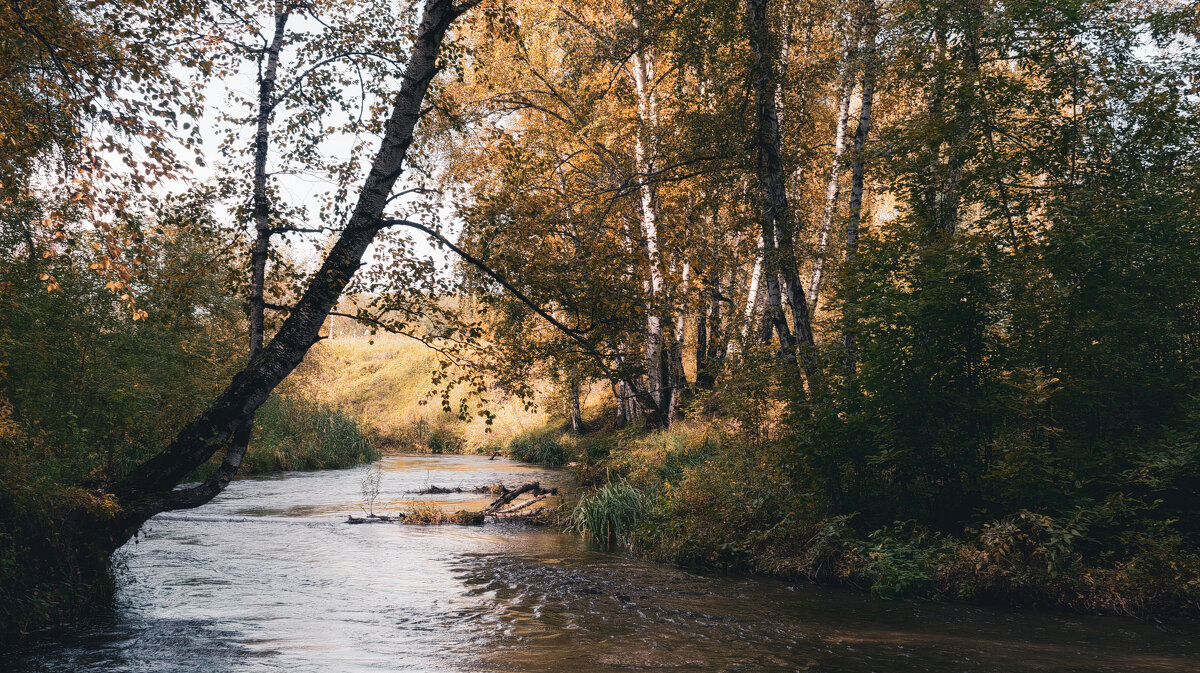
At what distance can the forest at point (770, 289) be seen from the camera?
296 inches

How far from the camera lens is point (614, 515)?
45.1ft

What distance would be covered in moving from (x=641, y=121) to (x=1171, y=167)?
1114 cm

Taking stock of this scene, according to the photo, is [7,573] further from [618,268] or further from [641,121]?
[641,121]

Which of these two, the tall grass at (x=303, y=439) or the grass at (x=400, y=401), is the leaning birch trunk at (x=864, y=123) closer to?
the grass at (x=400, y=401)

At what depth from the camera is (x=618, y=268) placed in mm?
8898

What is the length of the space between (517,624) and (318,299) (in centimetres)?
462

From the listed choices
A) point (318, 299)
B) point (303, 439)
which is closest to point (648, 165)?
point (318, 299)

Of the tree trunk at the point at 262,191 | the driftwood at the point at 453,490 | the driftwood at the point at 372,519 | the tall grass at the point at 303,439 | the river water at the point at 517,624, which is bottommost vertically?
the river water at the point at 517,624

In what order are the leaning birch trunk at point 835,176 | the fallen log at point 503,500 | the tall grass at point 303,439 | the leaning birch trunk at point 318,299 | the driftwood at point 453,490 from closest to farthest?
the leaning birch trunk at point 318,299
the leaning birch trunk at point 835,176
the fallen log at point 503,500
the driftwood at point 453,490
the tall grass at point 303,439

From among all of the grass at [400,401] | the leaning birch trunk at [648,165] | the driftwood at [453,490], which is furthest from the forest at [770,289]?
the grass at [400,401]

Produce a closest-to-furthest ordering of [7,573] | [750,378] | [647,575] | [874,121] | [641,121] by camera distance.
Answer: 1. [7,573]
2. [647,575]
3. [750,378]
4. [641,121]
5. [874,121]

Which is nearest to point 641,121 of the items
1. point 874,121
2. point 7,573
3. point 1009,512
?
point 874,121

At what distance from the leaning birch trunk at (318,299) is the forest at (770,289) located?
0.11ft

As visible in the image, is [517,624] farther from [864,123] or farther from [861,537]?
[864,123]
